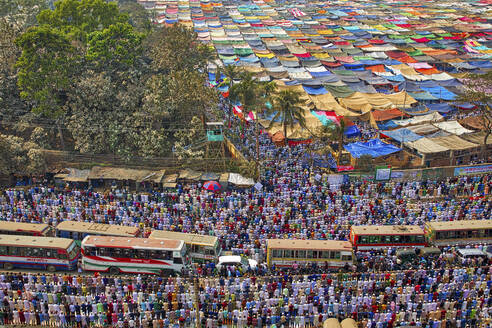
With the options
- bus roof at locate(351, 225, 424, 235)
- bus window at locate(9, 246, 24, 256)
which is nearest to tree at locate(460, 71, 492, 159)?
bus roof at locate(351, 225, 424, 235)

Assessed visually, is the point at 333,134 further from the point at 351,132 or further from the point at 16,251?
the point at 16,251

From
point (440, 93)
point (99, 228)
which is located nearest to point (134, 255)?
point (99, 228)

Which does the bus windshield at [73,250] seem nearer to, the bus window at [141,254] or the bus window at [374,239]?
the bus window at [141,254]

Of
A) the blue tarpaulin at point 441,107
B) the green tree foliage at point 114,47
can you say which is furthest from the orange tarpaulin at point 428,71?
the green tree foliage at point 114,47

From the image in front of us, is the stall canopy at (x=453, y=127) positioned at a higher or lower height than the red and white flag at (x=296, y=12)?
lower

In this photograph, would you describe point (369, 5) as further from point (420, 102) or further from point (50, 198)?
point (50, 198)

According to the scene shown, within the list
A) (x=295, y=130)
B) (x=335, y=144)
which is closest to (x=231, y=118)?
(x=295, y=130)

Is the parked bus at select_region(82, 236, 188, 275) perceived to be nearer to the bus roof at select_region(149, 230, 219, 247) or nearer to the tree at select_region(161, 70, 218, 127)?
the bus roof at select_region(149, 230, 219, 247)
